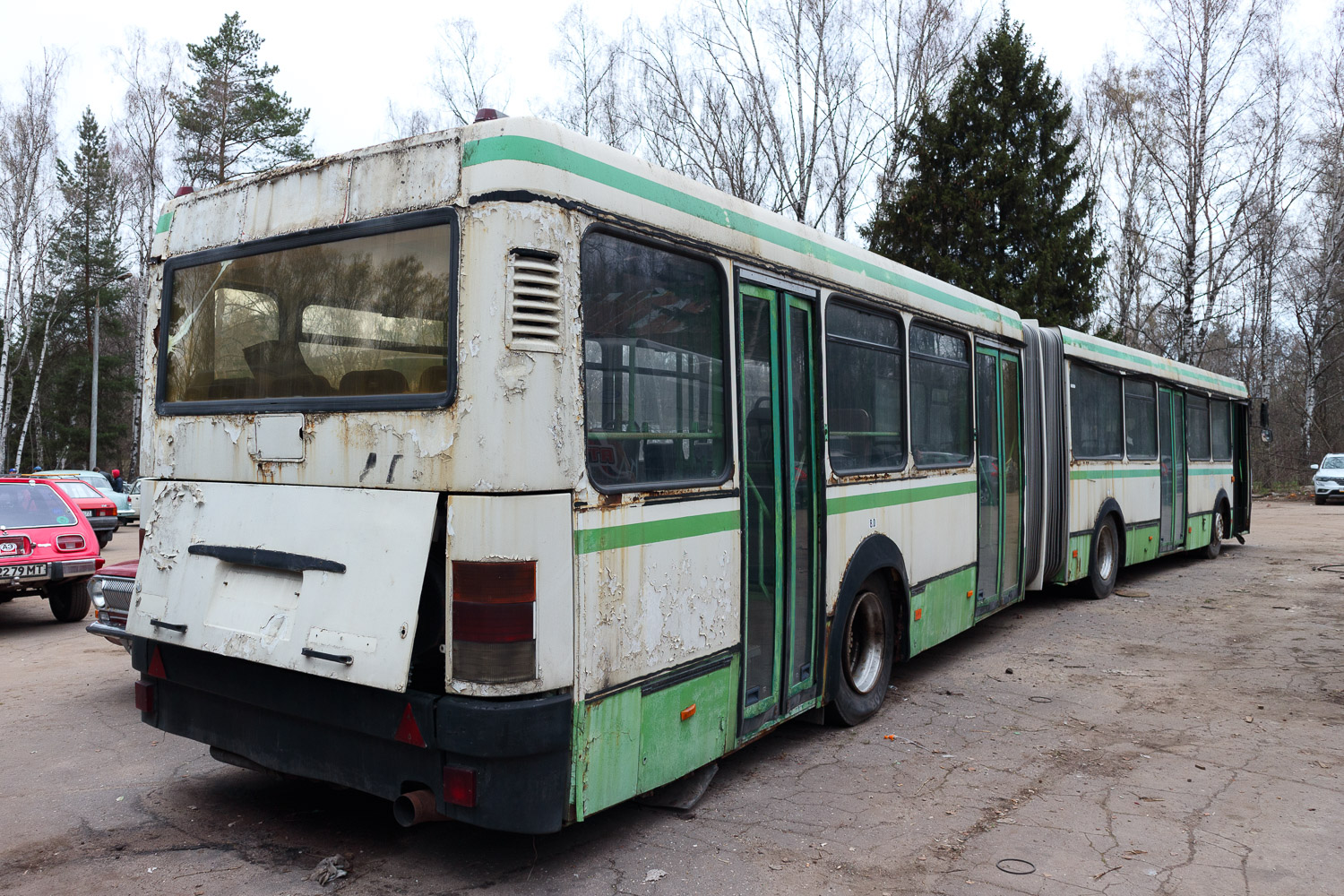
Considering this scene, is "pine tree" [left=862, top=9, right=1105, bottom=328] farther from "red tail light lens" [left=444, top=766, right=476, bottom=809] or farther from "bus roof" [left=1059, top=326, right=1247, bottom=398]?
"red tail light lens" [left=444, top=766, right=476, bottom=809]

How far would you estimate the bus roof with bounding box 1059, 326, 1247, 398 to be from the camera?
10.3 m

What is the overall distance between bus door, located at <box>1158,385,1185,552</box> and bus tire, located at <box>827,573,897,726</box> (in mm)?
8151

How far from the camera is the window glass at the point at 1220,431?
14.5 m

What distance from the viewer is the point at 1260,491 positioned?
115 feet

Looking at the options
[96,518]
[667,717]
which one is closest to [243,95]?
[96,518]

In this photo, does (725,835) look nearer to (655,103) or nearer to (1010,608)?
(1010,608)

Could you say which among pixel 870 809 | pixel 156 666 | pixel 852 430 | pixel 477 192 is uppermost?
pixel 477 192

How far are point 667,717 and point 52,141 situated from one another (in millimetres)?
33829

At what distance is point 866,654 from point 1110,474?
6.30m

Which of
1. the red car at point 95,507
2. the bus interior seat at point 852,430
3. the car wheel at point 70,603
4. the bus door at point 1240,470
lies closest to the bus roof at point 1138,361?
the bus door at point 1240,470

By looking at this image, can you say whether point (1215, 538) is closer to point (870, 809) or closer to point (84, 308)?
point (870, 809)

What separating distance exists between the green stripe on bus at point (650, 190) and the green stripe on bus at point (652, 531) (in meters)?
1.37

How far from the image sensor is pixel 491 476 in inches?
133

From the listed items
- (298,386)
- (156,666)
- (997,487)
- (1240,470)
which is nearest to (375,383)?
(298,386)
